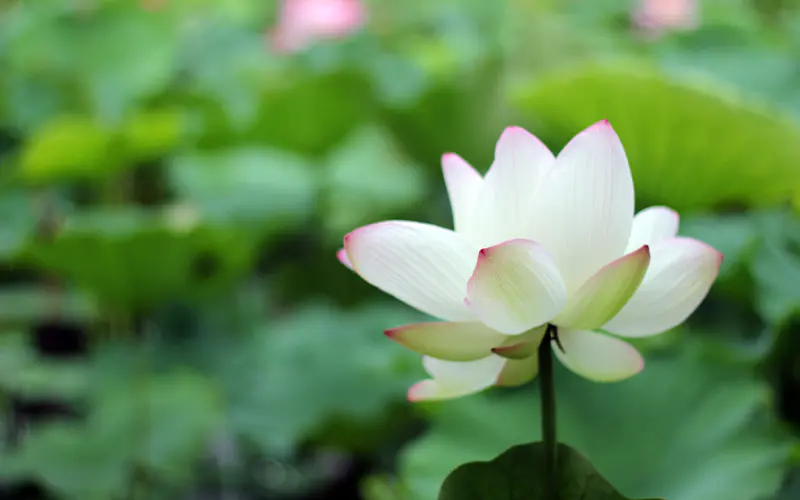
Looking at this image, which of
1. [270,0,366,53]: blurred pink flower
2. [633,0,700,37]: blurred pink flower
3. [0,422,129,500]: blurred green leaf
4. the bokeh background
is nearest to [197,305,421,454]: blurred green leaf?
the bokeh background

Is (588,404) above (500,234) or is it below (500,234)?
below

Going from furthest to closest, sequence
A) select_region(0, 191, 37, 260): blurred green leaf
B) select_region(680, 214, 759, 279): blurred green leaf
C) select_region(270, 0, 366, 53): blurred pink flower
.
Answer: select_region(270, 0, 366, 53): blurred pink flower, select_region(0, 191, 37, 260): blurred green leaf, select_region(680, 214, 759, 279): blurred green leaf

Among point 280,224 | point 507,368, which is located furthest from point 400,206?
point 507,368

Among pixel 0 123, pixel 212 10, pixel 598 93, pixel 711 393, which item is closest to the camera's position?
pixel 711 393

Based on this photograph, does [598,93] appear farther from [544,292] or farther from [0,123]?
[0,123]

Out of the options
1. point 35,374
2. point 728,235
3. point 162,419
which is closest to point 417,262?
point 728,235

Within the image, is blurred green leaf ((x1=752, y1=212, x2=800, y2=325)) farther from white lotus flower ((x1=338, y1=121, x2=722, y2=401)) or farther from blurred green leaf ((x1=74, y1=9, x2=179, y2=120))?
blurred green leaf ((x1=74, y1=9, x2=179, y2=120))

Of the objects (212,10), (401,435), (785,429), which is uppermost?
(212,10)
